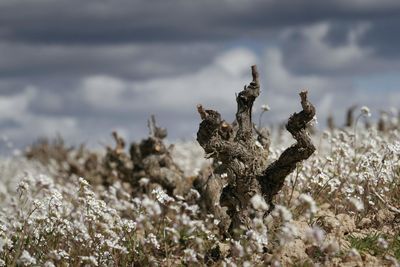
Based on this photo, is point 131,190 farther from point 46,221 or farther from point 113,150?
point 46,221

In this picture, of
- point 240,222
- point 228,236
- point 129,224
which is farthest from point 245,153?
point 129,224

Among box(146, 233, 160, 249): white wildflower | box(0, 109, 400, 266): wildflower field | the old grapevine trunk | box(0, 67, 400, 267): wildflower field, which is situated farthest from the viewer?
the old grapevine trunk

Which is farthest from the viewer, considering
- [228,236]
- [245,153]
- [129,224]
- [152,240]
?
[228,236]

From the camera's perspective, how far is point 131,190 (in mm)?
18078

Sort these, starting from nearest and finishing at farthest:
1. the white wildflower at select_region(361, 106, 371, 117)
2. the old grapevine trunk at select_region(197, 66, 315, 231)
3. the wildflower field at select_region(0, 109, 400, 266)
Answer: the wildflower field at select_region(0, 109, 400, 266) → the old grapevine trunk at select_region(197, 66, 315, 231) → the white wildflower at select_region(361, 106, 371, 117)

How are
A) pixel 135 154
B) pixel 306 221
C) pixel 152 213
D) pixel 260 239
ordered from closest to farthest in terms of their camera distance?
pixel 152 213
pixel 260 239
pixel 306 221
pixel 135 154

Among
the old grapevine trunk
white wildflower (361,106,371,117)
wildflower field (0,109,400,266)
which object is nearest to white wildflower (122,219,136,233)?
wildflower field (0,109,400,266)

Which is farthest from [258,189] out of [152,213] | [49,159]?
[49,159]

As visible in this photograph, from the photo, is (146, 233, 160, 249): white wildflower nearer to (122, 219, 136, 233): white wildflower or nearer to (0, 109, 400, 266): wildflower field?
(0, 109, 400, 266): wildflower field

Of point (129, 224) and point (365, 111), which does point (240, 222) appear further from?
point (365, 111)

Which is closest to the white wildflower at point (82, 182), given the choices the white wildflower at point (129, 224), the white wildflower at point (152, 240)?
the white wildflower at point (129, 224)

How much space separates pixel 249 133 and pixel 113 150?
31.9ft

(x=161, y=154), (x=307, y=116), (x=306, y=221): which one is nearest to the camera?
(x=307, y=116)

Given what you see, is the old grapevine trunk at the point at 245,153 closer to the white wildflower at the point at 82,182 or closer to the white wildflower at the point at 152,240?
the white wildflower at the point at 152,240
